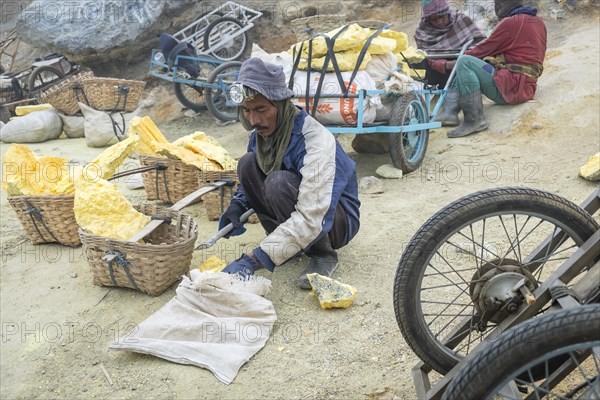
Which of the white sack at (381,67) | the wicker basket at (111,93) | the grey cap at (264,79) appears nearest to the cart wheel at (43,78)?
the wicker basket at (111,93)

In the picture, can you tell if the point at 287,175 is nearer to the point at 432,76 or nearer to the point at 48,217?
the point at 48,217

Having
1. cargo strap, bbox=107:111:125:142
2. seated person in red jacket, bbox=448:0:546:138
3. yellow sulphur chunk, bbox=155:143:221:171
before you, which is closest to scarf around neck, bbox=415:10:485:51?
seated person in red jacket, bbox=448:0:546:138

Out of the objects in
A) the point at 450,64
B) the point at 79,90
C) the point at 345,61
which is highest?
the point at 345,61

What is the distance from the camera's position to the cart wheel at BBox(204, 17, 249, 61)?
27.2 feet

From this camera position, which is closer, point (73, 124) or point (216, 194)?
point (216, 194)

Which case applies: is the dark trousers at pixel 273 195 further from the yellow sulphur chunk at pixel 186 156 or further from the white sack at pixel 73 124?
the white sack at pixel 73 124

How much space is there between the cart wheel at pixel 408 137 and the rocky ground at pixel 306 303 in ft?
0.47

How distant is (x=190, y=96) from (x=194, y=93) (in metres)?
0.07

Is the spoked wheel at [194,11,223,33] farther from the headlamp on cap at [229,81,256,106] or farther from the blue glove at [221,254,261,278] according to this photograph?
the blue glove at [221,254,261,278]

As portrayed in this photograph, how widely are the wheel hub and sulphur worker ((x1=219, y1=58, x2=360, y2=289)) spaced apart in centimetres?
109

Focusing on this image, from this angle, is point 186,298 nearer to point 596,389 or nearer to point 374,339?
point 374,339

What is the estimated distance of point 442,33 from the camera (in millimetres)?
6371

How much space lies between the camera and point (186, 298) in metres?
2.72

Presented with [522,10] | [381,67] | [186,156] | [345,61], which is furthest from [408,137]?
[186,156]
